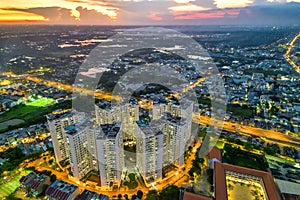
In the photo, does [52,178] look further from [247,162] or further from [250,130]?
[250,130]

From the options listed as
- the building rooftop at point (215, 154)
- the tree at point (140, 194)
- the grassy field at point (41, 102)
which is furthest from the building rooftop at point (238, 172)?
the grassy field at point (41, 102)

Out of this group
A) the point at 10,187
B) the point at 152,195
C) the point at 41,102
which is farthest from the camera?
the point at 41,102

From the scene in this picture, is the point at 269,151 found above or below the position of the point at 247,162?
above

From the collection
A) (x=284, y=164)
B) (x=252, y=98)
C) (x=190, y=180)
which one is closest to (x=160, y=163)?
(x=190, y=180)

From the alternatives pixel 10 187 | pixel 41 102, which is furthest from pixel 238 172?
pixel 41 102

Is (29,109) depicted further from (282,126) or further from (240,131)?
(282,126)

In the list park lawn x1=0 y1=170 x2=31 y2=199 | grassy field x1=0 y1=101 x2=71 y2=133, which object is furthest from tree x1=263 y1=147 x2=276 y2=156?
grassy field x1=0 y1=101 x2=71 y2=133

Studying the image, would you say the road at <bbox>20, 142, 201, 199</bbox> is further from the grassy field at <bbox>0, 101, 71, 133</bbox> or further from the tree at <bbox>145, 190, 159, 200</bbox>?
the grassy field at <bbox>0, 101, 71, 133</bbox>

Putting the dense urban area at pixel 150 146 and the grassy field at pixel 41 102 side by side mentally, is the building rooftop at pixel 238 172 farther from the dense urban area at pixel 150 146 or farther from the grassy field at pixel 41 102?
the grassy field at pixel 41 102
